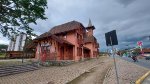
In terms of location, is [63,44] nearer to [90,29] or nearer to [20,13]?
[20,13]

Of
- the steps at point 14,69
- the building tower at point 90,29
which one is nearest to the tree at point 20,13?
the steps at point 14,69

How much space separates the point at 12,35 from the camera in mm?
19797

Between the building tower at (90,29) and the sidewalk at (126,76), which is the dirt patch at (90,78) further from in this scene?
the building tower at (90,29)

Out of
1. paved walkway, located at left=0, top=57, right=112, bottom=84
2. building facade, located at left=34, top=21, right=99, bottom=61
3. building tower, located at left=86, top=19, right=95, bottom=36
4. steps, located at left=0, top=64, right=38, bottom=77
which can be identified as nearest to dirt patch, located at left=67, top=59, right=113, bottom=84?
paved walkway, located at left=0, top=57, right=112, bottom=84

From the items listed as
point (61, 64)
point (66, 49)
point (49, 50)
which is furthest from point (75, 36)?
point (61, 64)

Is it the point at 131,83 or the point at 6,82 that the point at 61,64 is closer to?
the point at 6,82

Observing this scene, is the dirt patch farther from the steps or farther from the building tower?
the building tower

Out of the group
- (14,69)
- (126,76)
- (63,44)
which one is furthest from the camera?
(63,44)

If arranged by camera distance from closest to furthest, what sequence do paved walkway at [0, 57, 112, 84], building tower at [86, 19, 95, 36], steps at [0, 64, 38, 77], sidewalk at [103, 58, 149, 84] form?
sidewalk at [103, 58, 149, 84] → paved walkway at [0, 57, 112, 84] → steps at [0, 64, 38, 77] → building tower at [86, 19, 95, 36]

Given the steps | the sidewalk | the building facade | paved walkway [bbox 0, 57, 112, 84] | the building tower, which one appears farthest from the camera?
the building tower

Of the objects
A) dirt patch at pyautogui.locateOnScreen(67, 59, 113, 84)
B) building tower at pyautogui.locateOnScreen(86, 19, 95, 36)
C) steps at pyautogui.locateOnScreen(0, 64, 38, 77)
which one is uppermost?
building tower at pyautogui.locateOnScreen(86, 19, 95, 36)

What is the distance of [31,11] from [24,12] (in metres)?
0.99

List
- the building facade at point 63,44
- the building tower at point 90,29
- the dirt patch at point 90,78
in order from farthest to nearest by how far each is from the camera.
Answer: the building tower at point 90,29, the building facade at point 63,44, the dirt patch at point 90,78

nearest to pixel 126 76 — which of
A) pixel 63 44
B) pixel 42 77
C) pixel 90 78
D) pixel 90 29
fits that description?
pixel 90 78
